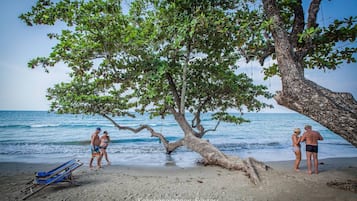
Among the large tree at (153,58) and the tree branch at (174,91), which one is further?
the tree branch at (174,91)

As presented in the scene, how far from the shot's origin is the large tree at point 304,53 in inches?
151

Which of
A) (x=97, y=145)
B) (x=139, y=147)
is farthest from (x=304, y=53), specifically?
(x=139, y=147)

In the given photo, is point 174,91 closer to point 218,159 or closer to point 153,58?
point 153,58

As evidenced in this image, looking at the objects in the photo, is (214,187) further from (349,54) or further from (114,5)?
(114,5)

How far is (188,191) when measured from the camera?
5867 mm

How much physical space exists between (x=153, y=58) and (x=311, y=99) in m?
6.18

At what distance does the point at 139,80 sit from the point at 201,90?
3198 mm

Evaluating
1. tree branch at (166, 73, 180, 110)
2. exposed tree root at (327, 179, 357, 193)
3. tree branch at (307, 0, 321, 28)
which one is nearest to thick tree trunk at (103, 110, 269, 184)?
tree branch at (166, 73, 180, 110)

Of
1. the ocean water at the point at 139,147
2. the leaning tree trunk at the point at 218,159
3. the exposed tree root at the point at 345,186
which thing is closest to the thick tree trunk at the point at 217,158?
the leaning tree trunk at the point at 218,159

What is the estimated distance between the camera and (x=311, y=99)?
4.06 m

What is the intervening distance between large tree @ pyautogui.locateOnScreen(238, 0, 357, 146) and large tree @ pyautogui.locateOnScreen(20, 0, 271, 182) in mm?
750

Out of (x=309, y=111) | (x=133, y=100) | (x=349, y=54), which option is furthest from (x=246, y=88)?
(x=309, y=111)

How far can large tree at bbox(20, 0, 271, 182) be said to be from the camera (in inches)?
294

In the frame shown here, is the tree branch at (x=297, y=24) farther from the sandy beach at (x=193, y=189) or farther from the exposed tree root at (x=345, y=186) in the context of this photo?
the exposed tree root at (x=345, y=186)
